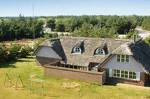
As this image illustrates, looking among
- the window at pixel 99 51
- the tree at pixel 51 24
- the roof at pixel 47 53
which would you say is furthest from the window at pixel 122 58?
the tree at pixel 51 24

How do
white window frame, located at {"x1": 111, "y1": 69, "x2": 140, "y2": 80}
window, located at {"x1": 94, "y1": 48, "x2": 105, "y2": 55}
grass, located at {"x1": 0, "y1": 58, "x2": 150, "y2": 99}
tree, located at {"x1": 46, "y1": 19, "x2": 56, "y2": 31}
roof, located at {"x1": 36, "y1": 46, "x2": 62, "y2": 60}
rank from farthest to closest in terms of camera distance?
tree, located at {"x1": 46, "y1": 19, "x2": 56, "y2": 31}, roof, located at {"x1": 36, "y1": 46, "x2": 62, "y2": 60}, window, located at {"x1": 94, "y1": 48, "x2": 105, "y2": 55}, white window frame, located at {"x1": 111, "y1": 69, "x2": 140, "y2": 80}, grass, located at {"x1": 0, "y1": 58, "x2": 150, "y2": 99}

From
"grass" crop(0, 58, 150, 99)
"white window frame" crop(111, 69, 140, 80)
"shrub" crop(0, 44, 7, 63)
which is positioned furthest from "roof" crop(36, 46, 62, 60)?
"white window frame" crop(111, 69, 140, 80)

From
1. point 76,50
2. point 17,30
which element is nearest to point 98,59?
point 76,50

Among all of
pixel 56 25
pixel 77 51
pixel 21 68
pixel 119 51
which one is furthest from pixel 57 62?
pixel 56 25

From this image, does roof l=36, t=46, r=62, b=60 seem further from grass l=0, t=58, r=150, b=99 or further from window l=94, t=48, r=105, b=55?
window l=94, t=48, r=105, b=55

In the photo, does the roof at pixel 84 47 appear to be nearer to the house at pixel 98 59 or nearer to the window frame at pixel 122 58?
the house at pixel 98 59

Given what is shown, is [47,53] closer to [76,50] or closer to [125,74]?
[76,50]

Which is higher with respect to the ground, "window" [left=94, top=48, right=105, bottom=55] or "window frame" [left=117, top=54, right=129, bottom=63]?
"window" [left=94, top=48, right=105, bottom=55]

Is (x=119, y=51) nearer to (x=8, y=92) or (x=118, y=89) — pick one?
(x=118, y=89)
